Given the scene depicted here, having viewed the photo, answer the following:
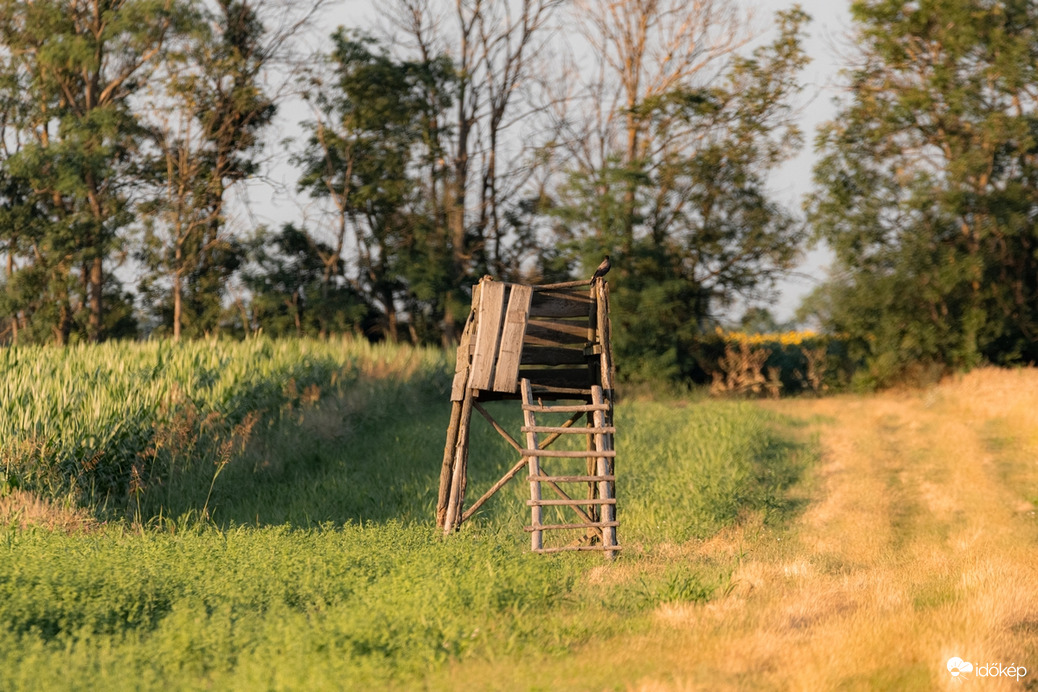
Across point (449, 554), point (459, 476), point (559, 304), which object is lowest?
point (449, 554)

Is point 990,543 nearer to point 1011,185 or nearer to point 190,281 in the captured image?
point 1011,185

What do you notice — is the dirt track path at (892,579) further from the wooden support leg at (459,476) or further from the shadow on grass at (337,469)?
the shadow on grass at (337,469)

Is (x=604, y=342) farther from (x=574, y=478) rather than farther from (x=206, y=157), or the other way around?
(x=206, y=157)

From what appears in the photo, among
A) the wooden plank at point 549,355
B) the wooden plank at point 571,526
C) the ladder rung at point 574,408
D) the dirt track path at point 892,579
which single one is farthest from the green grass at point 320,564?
the wooden plank at point 549,355

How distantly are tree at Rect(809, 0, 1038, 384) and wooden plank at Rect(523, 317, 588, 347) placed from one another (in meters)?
19.0

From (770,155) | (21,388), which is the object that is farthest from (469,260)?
(21,388)

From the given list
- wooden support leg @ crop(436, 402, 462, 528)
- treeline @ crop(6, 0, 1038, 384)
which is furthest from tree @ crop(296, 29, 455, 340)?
wooden support leg @ crop(436, 402, 462, 528)

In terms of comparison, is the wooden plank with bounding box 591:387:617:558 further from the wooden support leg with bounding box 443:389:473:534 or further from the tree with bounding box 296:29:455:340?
the tree with bounding box 296:29:455:340

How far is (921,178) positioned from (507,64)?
1601cm

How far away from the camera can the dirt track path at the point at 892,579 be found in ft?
22.7

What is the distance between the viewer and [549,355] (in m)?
12.5

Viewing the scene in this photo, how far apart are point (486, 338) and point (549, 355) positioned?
2.76 feet

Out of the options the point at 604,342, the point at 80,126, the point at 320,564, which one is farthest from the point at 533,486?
the point at 80,126

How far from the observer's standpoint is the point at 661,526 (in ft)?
44.8
